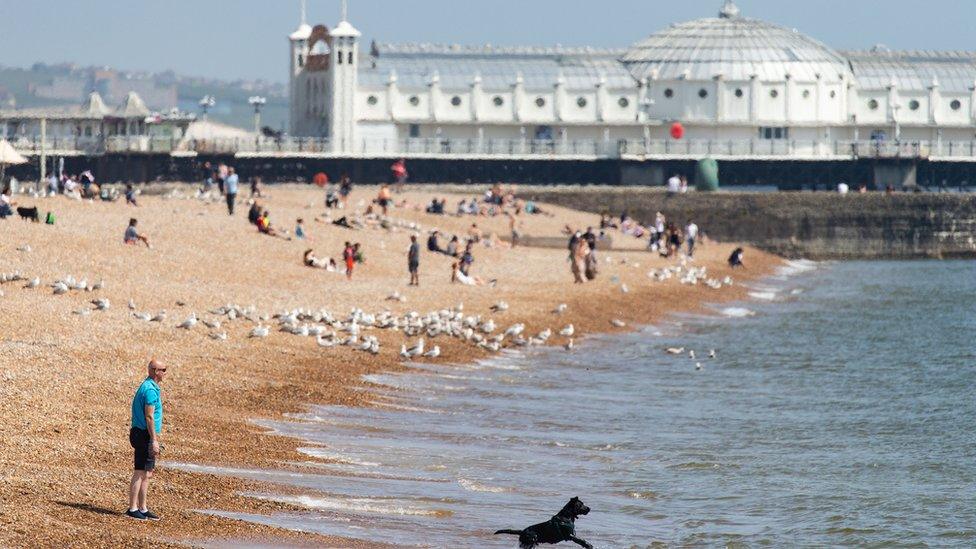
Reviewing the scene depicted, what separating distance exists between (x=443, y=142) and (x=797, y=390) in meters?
57.5

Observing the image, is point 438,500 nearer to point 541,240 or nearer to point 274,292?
point 274,292

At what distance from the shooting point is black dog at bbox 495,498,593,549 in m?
17.1

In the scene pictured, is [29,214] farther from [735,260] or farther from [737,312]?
[735,260]

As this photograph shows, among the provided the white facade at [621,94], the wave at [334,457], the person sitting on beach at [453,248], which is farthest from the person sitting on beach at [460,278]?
the white facade at [621,94]

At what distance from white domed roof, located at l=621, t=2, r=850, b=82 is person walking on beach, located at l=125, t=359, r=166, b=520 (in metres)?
83.2

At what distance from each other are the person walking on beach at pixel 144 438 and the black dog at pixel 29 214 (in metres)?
28.1

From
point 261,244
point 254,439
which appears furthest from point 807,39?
point 254,439

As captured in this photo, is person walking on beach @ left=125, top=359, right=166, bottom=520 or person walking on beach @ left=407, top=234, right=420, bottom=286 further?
person walking on beach @ left=407, top=234, right=420, bottom=286

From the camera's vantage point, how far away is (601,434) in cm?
2670

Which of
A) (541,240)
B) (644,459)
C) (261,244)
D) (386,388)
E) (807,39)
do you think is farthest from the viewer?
(807,39)

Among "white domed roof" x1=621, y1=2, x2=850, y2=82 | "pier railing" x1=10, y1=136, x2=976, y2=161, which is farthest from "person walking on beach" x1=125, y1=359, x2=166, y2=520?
"white domed roof" x1=621, y1=2, x2=850, y2=82

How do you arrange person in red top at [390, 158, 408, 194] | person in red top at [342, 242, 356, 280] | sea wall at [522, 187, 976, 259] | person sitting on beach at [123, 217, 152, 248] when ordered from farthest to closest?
1. person in red top at [390, 158, 408, 194]
2. sea wall at [522, 187, 976, 259]
3. person in red top at [342, 242, 356, 280]
4. person sitting on beach at [123, 217, 152, 248]

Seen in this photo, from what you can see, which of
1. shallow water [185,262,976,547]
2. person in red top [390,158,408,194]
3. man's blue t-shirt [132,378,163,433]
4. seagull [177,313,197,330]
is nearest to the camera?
man's blue t-shirt [132,378,163,433]

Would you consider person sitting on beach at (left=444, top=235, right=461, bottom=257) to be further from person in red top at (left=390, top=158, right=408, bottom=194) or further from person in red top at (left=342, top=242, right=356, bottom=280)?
person in red top at (left=390, top=158, right=408, bottom=194)
